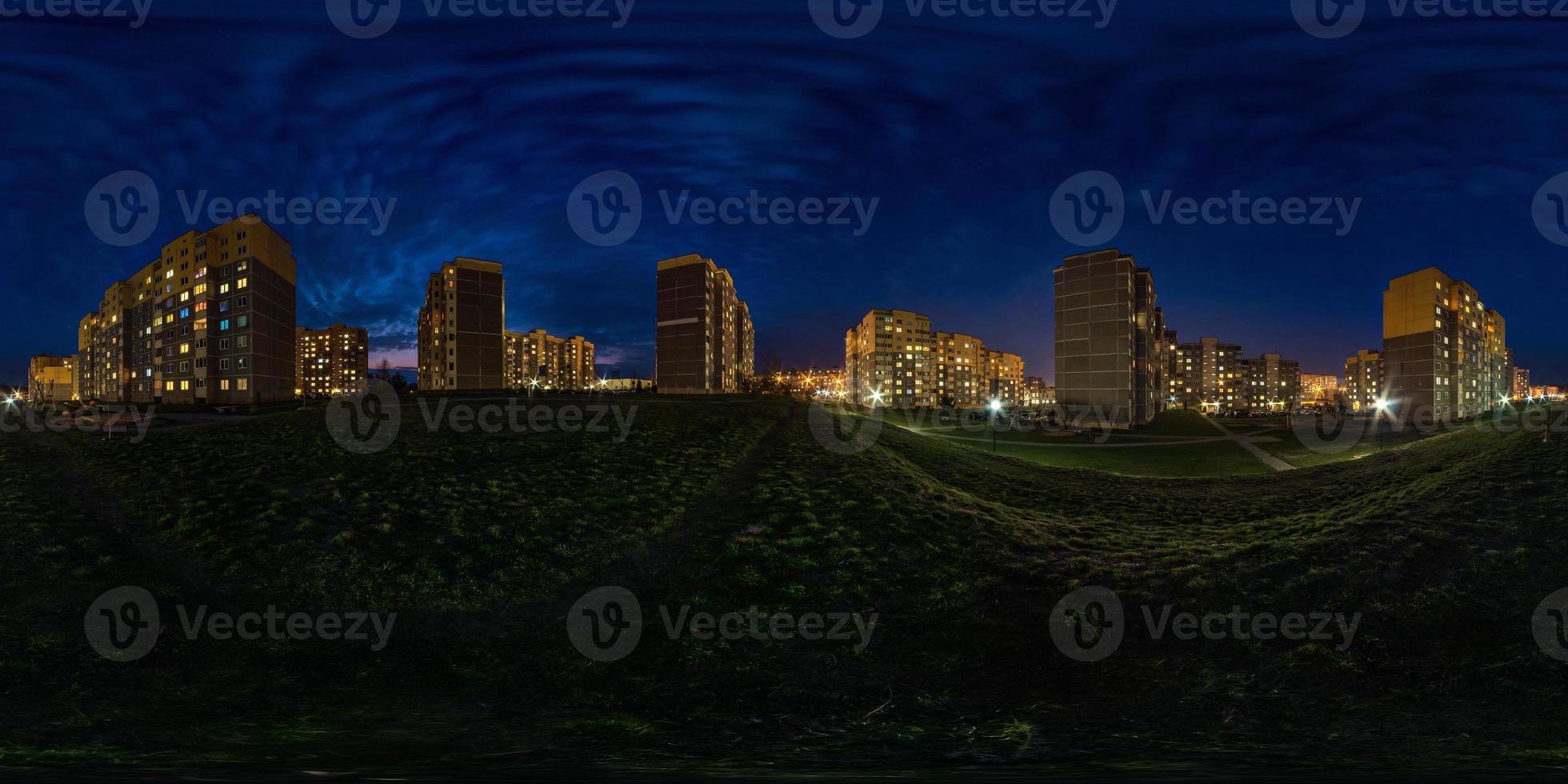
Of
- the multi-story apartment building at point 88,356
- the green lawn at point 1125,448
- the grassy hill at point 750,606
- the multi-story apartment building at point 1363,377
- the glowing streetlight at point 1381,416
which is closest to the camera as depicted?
the grassy hill at point 750,606

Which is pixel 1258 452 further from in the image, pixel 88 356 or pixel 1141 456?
pixel 88 356

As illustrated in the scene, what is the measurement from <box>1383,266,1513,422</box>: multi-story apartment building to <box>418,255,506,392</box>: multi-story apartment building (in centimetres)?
11056

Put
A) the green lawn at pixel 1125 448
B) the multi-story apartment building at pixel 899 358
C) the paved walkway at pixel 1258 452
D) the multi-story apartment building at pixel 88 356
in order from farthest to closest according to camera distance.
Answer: the multi-story apartment building at pixel 899 358 < the multi-story apartment building at pixel 88 356 < the green lawn at pixel 1125 448 < the paved walkway at pixel 1258 452

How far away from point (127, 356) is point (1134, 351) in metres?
165

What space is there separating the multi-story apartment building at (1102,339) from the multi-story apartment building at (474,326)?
63.8 meters

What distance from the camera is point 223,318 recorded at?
239ft

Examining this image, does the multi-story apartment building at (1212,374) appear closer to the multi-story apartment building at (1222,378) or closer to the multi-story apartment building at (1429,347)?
the multi-story apartment building at (1222,378)

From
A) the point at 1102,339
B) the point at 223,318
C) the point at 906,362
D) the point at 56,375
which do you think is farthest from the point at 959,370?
the point at 56,375

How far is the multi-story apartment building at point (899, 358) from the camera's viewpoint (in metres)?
160

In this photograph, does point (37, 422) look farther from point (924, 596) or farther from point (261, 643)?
point (924, 596)

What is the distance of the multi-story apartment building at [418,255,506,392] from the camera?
5456 cm

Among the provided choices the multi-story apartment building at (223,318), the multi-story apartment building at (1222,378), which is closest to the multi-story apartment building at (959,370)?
the multi-story apartment building at (1222,378)

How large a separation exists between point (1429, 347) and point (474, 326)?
11627cm

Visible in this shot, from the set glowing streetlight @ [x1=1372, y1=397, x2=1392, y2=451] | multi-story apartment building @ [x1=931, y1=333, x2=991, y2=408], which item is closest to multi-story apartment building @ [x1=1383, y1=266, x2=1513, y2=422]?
glowing streetlight @ [x1=1372, y1=397, x2=1392, y2=451]
